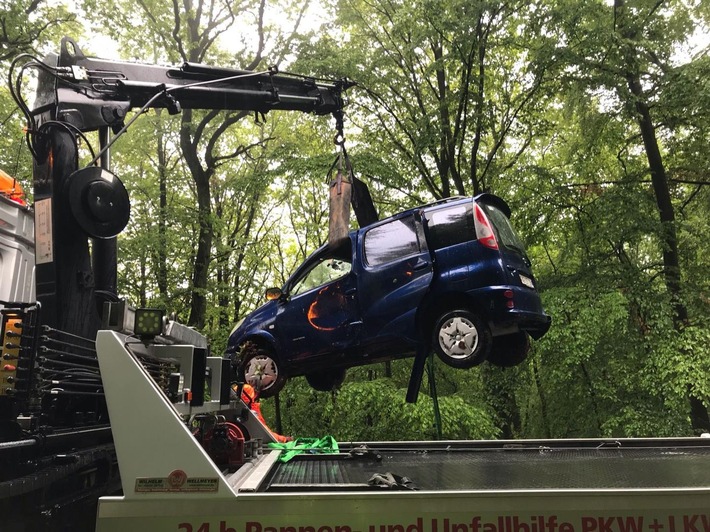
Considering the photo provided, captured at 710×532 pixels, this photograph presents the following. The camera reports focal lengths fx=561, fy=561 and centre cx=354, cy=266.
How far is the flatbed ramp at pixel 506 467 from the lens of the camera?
8.13ft

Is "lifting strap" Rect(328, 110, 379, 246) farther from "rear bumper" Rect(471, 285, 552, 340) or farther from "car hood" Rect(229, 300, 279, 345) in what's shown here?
"rear bumper" Rect(471, 285, 552, 340)

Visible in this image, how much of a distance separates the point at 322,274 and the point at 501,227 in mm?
1658


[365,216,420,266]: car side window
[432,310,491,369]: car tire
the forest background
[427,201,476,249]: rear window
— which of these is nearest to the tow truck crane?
[432,310,491,369]: car tire

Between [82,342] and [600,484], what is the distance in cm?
305

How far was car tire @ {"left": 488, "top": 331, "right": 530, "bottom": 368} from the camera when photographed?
5.05 metres

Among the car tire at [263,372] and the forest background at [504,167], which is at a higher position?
the forest background at [504,167]

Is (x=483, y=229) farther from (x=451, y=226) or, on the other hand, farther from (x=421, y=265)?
(x=421, y=265)

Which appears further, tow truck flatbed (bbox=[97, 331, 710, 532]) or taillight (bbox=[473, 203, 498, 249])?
taillight (bbox=[473, 203, 498, 249])

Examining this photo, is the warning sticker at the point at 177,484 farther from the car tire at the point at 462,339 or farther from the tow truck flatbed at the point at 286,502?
the car tire at the point at 462,339

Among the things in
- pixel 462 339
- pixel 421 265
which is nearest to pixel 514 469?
pixel 462 339

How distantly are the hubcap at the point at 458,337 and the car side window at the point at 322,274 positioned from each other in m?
1.16

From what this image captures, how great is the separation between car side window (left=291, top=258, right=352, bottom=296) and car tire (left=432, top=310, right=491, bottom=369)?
1144 millimetres

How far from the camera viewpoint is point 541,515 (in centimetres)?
203

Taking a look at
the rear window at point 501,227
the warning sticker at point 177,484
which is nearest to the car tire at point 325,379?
the rear window at point 501,227
